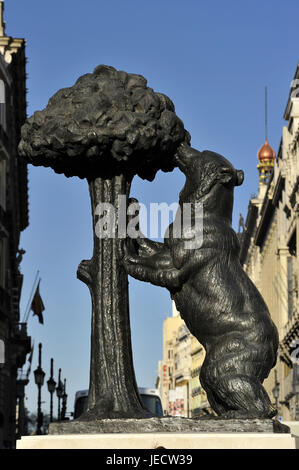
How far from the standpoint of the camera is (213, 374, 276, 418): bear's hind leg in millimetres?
6773

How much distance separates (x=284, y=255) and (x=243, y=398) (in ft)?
181

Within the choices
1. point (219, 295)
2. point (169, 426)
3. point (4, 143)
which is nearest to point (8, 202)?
point (4, 143)

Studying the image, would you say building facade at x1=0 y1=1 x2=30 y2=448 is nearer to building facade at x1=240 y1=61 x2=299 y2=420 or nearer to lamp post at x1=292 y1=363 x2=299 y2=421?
building facade at x1=240 y1=61 x2=299 y2=420

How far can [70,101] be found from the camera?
288 inches

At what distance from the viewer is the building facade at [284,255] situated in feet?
170

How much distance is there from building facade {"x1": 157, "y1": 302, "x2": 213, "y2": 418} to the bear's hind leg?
105 m

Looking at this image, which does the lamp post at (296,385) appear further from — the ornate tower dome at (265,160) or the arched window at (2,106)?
the ornate tower dome at (265,160)

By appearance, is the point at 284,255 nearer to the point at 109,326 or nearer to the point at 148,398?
the point at 148,398

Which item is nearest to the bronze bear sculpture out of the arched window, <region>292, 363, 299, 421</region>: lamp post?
the arched window

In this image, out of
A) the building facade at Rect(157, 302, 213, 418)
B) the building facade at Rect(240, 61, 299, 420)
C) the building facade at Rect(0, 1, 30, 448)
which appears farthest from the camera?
the building facade at Rect(157, 302, 213, 418)

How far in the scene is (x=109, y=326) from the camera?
287 inches

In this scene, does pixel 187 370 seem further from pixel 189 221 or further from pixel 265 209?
pixel 189 221

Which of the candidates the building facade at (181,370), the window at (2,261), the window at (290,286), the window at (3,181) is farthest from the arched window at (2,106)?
the building facade at (181,370)
